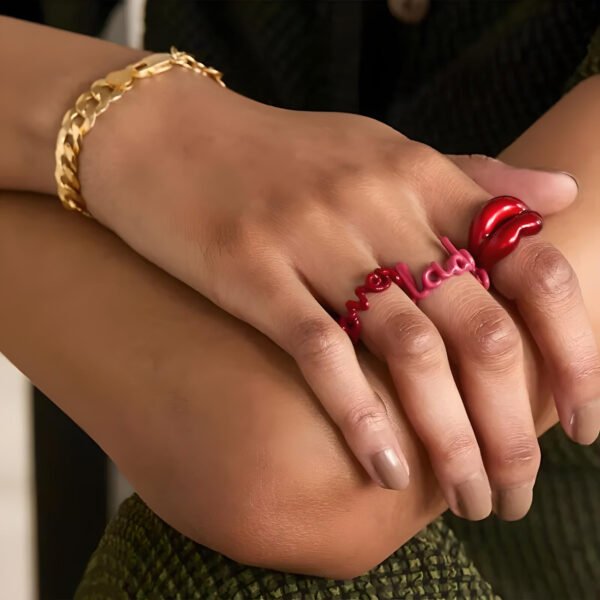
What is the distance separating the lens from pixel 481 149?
0.76 m

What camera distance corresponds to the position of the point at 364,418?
15.5 inches

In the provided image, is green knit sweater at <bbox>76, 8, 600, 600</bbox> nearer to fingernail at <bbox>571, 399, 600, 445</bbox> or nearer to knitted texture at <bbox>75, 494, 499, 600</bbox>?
knitted texture at <bbox>75, 494, 499, 600</bbox>

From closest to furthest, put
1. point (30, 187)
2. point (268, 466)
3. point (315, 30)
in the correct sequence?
point (268, 466), point (30, 187), point (315, 30)

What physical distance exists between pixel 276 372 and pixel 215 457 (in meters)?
0.06

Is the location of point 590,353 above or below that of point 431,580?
above

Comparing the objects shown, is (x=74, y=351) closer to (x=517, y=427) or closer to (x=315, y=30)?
(x=517, y=427)

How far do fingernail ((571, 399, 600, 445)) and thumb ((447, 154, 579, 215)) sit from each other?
130 mm

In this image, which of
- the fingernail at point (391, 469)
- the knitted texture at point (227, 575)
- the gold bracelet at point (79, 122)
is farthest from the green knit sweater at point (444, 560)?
the gold bracelet at point (79, 122)

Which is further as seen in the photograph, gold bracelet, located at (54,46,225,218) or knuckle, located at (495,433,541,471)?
gold bracelet, located at (54,46,225,218)

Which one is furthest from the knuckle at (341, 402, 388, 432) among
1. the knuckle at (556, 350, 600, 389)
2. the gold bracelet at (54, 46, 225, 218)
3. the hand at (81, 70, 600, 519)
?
the gold bracelet at (54, 46, 225, 218)

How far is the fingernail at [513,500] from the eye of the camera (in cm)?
42

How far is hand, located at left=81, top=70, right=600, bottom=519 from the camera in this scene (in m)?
0.41

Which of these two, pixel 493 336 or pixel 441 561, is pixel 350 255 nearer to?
pixel 493 336

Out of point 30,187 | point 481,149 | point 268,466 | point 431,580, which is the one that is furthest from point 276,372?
point 481,149
